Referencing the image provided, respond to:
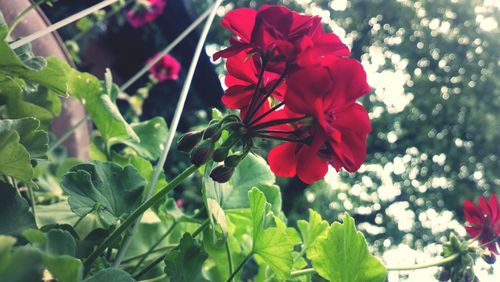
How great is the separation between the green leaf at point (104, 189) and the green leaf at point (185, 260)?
0.08 metres

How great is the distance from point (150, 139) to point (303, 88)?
54cm

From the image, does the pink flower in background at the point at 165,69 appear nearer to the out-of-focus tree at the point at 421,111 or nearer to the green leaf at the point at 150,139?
the green leaf at the point at 150,139

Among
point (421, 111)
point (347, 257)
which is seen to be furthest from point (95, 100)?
point (421, 111)

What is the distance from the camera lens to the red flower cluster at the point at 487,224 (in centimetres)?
→ 72

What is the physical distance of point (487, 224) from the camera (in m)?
0.73

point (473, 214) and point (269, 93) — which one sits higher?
point (269, 93)

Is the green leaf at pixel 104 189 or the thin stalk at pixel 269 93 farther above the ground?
the thin stalk at pixel 269 93

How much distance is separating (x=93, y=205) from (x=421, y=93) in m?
7.22

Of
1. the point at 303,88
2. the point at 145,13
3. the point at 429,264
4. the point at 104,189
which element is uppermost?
the point at 303,88

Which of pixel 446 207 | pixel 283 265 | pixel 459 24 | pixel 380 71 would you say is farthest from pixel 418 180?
pixel 283 265

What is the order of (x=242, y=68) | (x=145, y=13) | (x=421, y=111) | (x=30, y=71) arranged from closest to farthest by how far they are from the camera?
(x=242, y=68), (x=30, y=71), (x=145, y=13), (x=421, y=111)

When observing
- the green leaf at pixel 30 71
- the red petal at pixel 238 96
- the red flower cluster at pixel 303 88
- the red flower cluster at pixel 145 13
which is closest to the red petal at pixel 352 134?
the red flower cluster at pixel 303 88

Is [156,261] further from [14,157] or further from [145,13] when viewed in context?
[145,13]

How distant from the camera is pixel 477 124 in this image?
6.89m
